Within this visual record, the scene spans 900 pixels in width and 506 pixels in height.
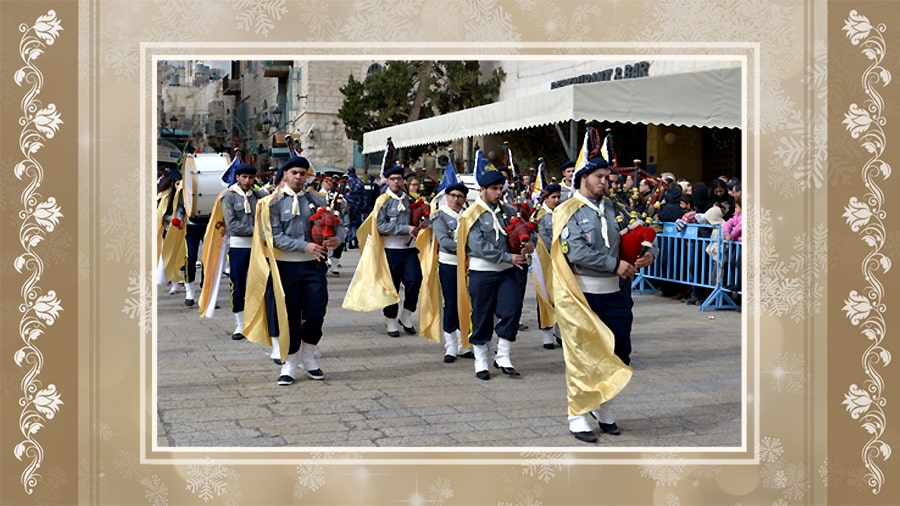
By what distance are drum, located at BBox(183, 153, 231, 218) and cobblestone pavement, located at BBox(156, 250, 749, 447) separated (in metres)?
2.27

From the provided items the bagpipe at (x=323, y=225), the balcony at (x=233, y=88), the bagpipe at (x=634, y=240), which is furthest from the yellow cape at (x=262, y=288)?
the balcony at (x=233, y=88)

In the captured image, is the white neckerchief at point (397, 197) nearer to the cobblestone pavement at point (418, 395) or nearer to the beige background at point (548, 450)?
the cobblestone pavement at point (418, 395)

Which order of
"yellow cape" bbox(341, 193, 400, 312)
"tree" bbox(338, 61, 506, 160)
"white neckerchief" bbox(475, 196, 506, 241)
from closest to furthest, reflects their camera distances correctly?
1. "white neckerchief" bbox(475, 196, 506, 241)
2. "yellow cape" bbox(341, 193, 400, 312)
3. "tree" bbox(338, 61, 506, 160)

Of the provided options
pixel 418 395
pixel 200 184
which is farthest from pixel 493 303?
pixel 200 184

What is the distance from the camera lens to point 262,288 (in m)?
7.85

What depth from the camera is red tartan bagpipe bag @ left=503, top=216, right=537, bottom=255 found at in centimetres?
800

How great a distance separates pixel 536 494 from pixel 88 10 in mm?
3450

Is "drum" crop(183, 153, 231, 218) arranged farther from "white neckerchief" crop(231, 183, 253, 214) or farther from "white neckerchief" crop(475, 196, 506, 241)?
"white neckerchief" crop(475, 196, 506, 241)

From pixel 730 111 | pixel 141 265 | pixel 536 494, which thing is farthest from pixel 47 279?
pixel 730 111

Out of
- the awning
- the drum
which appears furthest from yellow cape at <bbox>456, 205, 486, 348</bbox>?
the drum

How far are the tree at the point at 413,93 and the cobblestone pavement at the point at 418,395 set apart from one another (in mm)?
8877

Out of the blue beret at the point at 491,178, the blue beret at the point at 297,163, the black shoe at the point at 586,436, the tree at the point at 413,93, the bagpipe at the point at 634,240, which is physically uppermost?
the tree at the point at 413,93

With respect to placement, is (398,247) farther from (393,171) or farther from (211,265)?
(211,265)

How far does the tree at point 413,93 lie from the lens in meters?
19.2
